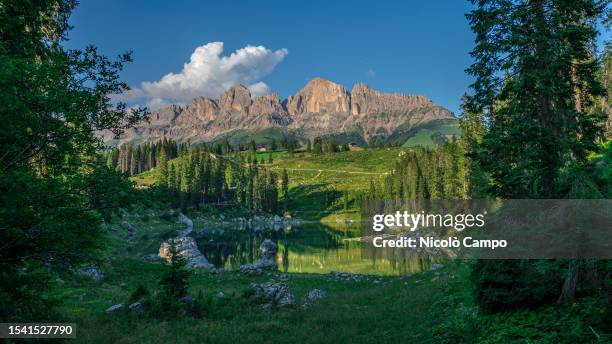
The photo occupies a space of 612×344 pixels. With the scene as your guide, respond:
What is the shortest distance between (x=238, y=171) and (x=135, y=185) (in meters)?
149

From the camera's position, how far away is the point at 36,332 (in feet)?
35.4

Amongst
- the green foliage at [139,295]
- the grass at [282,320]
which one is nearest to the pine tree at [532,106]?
the grass at [282,320]

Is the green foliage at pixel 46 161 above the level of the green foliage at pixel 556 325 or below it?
above

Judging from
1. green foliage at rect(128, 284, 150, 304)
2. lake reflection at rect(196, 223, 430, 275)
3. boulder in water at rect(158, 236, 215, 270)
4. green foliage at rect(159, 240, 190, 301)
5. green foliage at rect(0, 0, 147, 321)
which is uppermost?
green foliage at rect(0, 0, 147, 321)

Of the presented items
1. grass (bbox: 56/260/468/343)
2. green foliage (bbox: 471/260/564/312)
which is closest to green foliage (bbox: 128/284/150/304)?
grass (bbox: 56/260/468/343)

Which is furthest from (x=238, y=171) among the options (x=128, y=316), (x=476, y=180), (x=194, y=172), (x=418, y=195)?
(x=128, y=316)

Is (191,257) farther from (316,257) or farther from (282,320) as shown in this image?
(282,320)

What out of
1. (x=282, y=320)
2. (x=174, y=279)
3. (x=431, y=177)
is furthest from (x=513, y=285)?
(x=431, y=177)

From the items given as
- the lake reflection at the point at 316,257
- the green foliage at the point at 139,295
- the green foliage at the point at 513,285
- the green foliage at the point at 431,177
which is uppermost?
the green foliage at the point at 431,177

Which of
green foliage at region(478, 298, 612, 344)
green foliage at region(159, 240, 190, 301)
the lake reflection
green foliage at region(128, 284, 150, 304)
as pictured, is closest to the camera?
green foliage at region(478, 298, 612, 344)

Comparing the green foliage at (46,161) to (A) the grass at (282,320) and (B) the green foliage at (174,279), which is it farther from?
(B) the green foliage at (174,279)

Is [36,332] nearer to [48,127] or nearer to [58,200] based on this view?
[58,200]

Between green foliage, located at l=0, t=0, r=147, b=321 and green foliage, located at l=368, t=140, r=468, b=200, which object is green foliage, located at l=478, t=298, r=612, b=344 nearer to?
green foliage, located at l=0, t=0, r=147, b=321

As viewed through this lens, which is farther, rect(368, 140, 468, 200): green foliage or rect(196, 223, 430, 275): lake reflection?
rect(368, 140, 468, 200): green foliage
